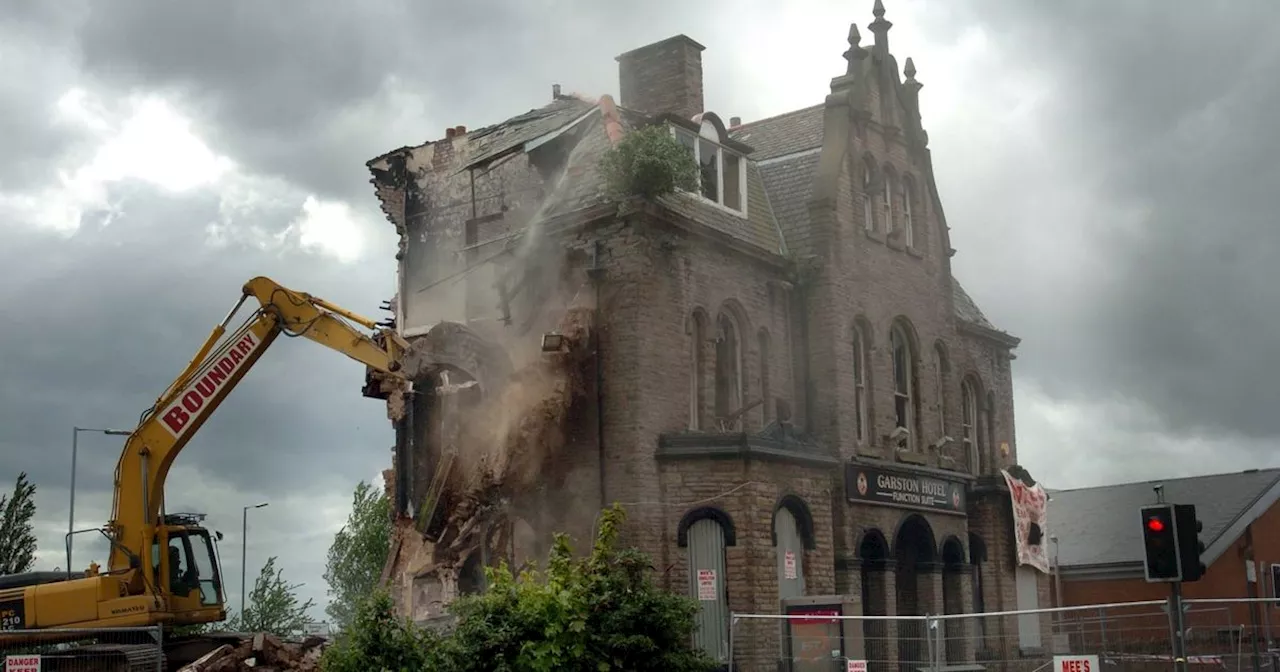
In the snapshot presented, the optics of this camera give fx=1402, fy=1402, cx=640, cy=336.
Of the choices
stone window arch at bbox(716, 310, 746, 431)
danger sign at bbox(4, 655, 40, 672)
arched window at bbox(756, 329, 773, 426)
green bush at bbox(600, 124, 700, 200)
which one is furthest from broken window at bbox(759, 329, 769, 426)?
danger sign at bbox(4, 655, 40, 672)

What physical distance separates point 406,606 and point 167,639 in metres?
4.72

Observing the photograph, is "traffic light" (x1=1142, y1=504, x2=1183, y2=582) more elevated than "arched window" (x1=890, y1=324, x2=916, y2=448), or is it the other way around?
"arched window" (x1=890, y1=324, x2=916, y2=448)

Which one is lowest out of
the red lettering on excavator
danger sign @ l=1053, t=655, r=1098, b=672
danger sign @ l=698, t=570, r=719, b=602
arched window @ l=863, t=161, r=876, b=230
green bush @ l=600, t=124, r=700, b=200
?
danger sign @ l=1053, t=655, r=1098, b=672

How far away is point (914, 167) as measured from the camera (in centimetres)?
3225

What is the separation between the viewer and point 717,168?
2811cm

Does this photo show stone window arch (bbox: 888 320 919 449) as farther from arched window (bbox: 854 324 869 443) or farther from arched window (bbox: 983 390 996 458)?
arched window (bbox: 983 390 996 458)

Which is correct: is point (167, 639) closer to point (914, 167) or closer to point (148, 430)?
point (148, 430)

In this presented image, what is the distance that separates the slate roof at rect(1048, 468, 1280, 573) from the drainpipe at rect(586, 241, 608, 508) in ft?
62.8

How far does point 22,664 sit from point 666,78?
54.8ft

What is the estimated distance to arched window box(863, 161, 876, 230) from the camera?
98.7ft

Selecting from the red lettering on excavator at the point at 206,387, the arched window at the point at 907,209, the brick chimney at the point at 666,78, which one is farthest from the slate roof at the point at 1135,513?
the red lettering on excavator at the point at 206,387

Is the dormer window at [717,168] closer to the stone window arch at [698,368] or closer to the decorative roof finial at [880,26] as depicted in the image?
the stone window arch at [698,368]

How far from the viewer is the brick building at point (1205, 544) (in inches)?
1476

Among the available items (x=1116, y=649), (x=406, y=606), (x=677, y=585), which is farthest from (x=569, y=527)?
(x=1116, y=649)
